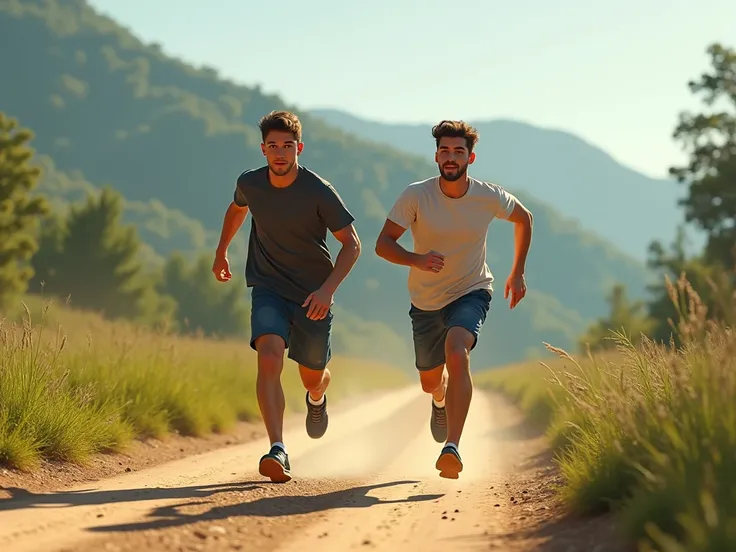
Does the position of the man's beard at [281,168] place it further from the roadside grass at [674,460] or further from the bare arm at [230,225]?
the roadside grass at [674,460]

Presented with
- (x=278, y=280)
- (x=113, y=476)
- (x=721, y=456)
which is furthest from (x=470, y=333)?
(x=721, y=456)

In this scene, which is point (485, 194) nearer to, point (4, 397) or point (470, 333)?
point (470, 333)

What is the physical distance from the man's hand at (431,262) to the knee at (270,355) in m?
A: 1.21

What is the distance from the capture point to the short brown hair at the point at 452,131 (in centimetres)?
746

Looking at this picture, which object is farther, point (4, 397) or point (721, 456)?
point (4, 397)

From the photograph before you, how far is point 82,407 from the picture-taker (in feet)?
25.8

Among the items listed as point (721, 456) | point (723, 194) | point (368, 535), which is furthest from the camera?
point (723, 194)

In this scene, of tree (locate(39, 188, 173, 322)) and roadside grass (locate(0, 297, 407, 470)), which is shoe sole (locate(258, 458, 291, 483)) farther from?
tree (locate(39, 188, 173, 322))

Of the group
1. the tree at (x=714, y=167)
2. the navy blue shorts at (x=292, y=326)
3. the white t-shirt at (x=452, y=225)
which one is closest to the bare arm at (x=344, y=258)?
the white t-shirt at (x=452, y=225)

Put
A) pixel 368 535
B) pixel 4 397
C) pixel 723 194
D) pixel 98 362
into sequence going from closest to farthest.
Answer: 1. pixel 368 535
2. pixel 4 397
3. pixel 98 362
4. pixel 723 194

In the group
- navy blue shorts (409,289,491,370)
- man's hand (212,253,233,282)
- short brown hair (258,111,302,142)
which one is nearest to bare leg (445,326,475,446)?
navy blue shorts (409,289,491,370)

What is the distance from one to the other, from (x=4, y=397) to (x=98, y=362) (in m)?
2.98

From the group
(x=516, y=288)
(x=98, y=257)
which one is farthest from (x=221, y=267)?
(x=98, y=257)

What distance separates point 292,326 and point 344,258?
0.77 metres
